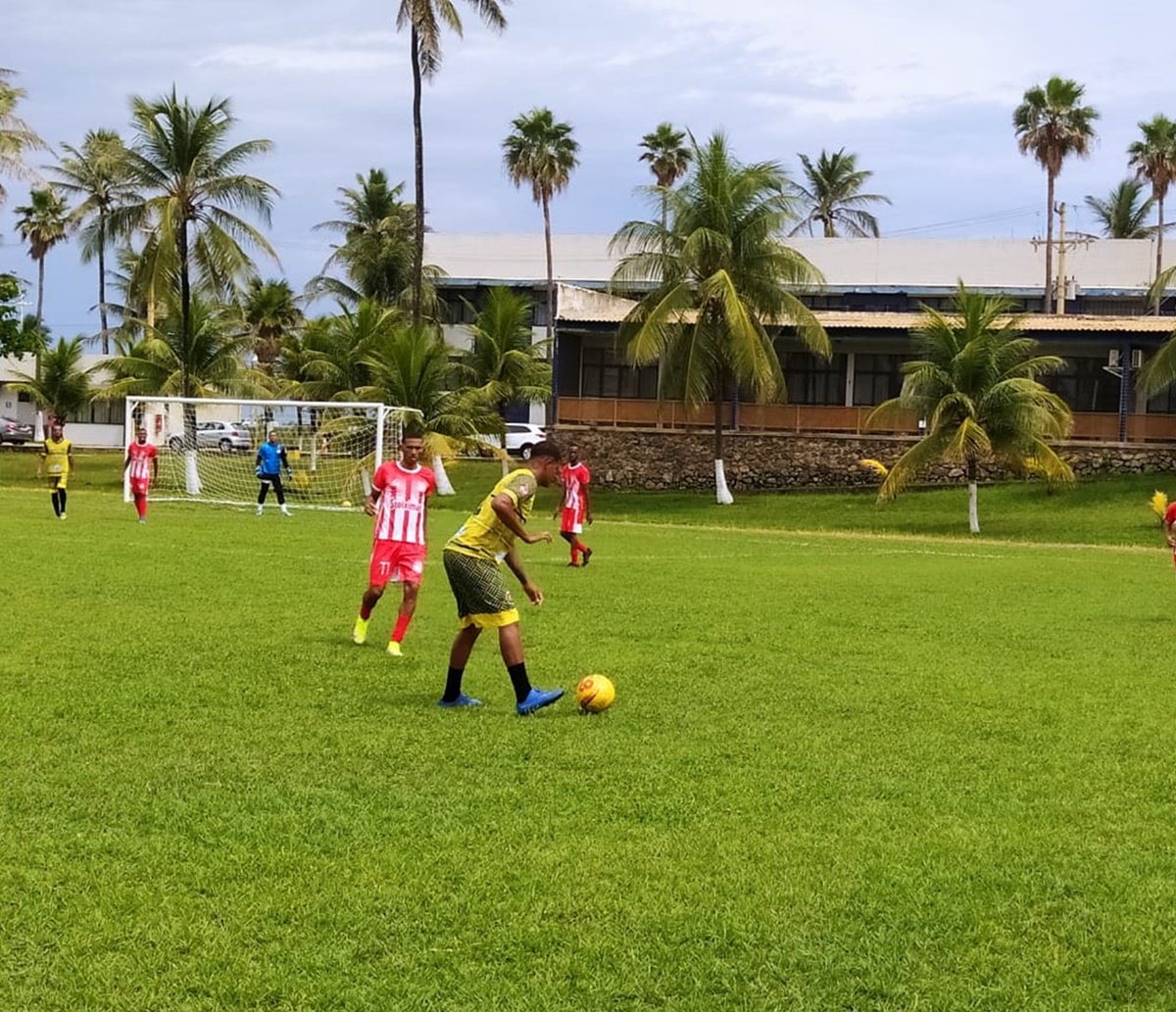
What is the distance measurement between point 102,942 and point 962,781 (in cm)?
424

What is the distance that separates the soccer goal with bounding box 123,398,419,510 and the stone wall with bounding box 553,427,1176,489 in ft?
20.5

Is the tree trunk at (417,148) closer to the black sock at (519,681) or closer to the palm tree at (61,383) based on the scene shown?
the palm tree at (61,383)

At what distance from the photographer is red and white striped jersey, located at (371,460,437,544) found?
38.8 ft

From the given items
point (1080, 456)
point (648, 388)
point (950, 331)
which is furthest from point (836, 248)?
point (950, 331)

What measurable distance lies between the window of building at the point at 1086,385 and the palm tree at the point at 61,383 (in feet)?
101

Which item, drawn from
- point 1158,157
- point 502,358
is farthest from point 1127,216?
point 502,358

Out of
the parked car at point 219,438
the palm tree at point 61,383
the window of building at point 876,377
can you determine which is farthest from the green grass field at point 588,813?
the palm tree at point 61,383

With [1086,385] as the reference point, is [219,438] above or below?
below

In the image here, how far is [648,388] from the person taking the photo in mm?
43281

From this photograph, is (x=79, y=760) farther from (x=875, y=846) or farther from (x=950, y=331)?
(x=950, y=331)

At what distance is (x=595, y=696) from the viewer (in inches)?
343

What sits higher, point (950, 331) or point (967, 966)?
point (950, 331)

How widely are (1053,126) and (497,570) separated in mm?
51136

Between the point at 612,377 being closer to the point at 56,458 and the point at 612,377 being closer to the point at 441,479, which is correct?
the point at 441,479
